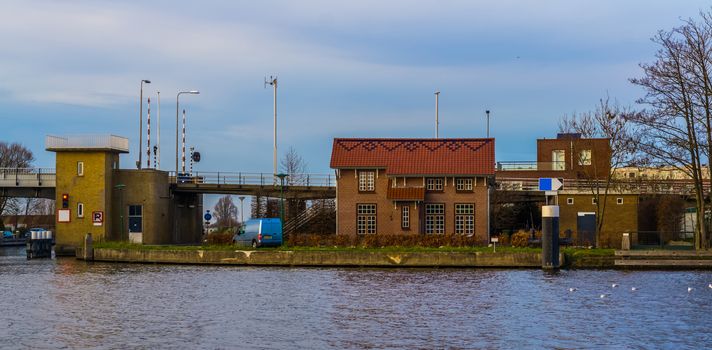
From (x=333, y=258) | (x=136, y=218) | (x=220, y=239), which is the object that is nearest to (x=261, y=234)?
(x=220, y=239)

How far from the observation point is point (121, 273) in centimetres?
5009

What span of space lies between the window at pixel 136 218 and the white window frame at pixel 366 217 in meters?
17.1

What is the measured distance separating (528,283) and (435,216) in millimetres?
23608

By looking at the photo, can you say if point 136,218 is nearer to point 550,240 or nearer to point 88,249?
point 88,249

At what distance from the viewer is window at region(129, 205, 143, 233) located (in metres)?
70.2

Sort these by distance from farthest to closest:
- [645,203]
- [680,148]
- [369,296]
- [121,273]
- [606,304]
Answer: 1. [645,203]
2. [680,148]
3. [121,273]
4. [369,296]
5. [606,304]

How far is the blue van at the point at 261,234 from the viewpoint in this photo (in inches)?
2426

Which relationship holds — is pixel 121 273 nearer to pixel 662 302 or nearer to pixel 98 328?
pixel 98 328

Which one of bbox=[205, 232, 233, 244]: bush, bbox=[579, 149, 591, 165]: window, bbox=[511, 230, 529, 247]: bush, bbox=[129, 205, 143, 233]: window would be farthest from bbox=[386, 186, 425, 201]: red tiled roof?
bbox=[129, 205, 143, 233]: window

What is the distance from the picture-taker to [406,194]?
214 feet

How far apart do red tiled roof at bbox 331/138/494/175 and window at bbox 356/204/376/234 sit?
2922 millimetres

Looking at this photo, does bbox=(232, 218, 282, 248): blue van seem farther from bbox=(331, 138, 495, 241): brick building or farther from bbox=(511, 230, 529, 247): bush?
bbox=(511, 230, 529, 247): bush

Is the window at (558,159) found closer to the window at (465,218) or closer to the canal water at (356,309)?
the window at (465,218)

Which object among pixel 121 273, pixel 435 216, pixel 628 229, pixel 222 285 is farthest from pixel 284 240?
pixel 628 229
